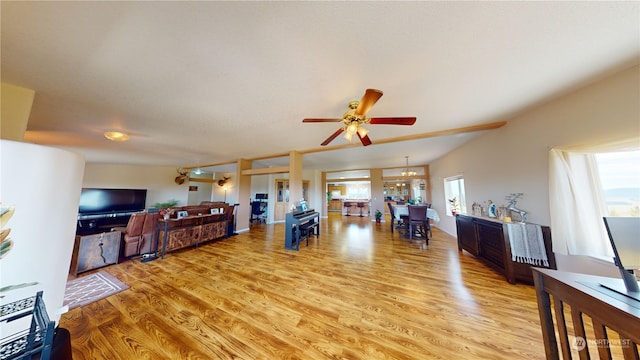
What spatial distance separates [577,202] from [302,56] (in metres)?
3.35

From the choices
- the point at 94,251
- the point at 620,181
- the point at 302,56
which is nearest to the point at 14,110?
the point at 94,251

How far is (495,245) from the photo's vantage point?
2584 mm

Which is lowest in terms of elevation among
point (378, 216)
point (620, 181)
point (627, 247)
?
point (378, 216)

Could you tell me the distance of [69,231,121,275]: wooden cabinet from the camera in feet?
8.63

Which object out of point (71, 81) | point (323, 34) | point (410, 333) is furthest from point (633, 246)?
point (71, 81)

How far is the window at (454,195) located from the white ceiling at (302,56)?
7.51ft

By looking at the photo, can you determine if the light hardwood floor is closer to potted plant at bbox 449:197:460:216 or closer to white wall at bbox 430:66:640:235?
white wall at bbox 430:66:640:235

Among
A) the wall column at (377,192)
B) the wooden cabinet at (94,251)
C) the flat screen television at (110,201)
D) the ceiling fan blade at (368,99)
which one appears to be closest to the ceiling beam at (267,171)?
the wooden cabinet at (94,251)

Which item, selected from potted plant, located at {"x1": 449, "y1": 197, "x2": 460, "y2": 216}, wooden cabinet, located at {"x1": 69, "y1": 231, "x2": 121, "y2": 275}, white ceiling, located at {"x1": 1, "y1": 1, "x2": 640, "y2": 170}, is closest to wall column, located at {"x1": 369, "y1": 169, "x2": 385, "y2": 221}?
potted plant, located at {"x1": 449, "y1": 197, "x2": 460, "y2": 216}

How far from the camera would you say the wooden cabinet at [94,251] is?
8.63 ft

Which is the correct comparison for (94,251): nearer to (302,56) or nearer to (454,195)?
(302,56)

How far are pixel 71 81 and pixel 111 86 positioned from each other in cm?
31

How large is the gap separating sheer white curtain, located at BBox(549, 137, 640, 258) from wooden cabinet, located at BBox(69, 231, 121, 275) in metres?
6.53

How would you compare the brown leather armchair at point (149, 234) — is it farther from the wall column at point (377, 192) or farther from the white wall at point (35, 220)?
the wall column at point (377, 192)
